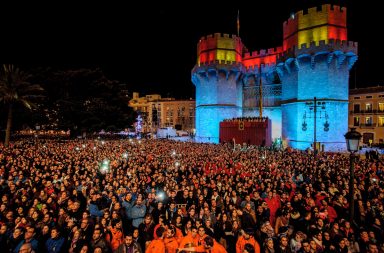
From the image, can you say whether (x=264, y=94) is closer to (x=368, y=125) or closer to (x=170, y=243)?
(x=368, y=125)

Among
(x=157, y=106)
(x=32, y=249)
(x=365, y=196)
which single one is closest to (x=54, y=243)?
(x=32, y=249)

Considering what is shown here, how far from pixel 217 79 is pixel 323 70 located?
1349cm

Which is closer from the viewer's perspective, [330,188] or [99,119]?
[330,188]

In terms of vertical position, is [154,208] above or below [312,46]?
below

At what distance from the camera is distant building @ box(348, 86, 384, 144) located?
1485 inches

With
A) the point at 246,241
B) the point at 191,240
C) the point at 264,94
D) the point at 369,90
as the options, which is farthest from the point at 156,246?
the point at 369,90

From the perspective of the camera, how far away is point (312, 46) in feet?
84.0

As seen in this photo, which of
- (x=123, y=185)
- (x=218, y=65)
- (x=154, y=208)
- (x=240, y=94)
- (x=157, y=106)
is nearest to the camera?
(x=154, y=208)

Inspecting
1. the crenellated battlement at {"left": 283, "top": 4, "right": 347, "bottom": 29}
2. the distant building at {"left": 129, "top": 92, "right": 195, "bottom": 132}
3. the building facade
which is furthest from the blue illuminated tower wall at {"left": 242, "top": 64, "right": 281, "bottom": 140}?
the distant building at {"left": 129, "top": 92, "right": 195, "bottom": 132}

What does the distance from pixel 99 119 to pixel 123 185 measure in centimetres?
2715

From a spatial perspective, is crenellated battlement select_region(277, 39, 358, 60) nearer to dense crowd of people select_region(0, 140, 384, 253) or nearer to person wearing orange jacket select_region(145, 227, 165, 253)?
dense crowd of people select_region(0, 140, 384, 253)

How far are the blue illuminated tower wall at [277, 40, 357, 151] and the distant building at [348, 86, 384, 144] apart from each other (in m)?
15.4

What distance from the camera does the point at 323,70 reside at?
85.5ft

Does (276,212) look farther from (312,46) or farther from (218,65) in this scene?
(218,65)
